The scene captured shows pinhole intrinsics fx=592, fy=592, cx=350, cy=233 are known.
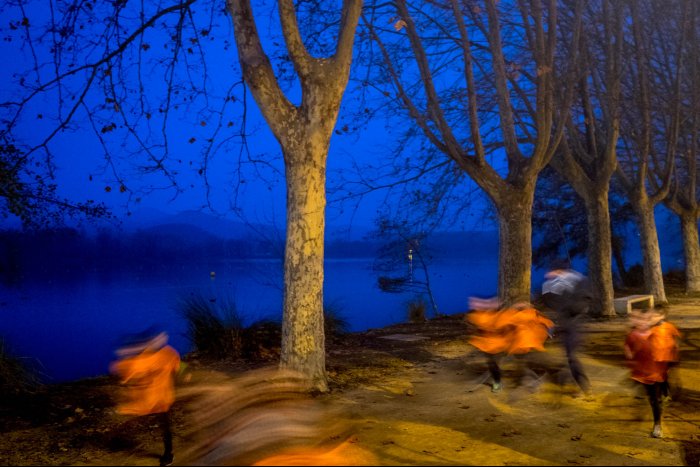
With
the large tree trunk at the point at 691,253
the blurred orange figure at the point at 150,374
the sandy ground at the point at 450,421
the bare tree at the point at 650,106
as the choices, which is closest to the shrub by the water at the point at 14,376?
the sandy ground at the point at 450,421

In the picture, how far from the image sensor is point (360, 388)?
28.0 feet

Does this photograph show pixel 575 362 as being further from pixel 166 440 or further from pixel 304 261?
pixel 166 440

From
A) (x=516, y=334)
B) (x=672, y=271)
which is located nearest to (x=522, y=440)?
(x=516, y=334)

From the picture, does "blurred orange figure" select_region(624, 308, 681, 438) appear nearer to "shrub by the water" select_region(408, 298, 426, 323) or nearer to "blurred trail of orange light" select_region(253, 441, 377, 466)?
"blurred trail of orange light" select_region(253, 441, 377, 466)

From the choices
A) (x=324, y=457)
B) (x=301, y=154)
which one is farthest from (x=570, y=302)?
(x=324, y=457)

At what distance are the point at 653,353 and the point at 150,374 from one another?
4819 millimetres

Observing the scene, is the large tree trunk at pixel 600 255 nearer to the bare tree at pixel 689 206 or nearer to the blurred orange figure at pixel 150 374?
the bare tree at pixel 689 206

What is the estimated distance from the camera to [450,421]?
670 centimetres

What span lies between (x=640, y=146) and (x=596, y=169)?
2625 millimetres

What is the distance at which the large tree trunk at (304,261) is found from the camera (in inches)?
315

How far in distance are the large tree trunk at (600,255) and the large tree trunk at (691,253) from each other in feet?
29.8

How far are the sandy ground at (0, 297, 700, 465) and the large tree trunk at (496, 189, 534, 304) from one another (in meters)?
3.05

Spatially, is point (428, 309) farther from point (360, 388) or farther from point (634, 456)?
point (634, 456)

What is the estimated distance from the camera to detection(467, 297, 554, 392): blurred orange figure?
809 centimetres
